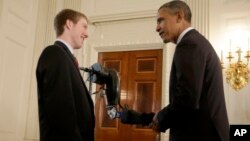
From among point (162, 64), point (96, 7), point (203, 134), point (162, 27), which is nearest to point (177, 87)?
point (203, 134)

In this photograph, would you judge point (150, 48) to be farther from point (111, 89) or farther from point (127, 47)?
point (111, 89)

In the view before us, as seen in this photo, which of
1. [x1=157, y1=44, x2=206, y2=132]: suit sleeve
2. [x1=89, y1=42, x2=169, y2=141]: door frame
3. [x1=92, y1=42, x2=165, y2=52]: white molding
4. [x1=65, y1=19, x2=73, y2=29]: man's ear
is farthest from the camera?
[x1=92, y1=42, x2=165, y2=52]: white molding

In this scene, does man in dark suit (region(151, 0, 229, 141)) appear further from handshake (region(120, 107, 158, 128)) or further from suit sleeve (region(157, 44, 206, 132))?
handshake (region(120, 107, 158, 128))

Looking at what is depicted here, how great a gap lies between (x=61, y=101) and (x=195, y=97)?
2.27 feet

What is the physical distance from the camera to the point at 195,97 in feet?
5.85

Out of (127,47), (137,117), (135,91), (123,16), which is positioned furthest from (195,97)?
(123,16)

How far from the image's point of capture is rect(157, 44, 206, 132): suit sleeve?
5.87 ft

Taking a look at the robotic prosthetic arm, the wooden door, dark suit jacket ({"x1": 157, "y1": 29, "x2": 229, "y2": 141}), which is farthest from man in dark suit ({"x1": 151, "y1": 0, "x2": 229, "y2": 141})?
the wooden door

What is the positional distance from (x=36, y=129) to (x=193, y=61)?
3.70 meters

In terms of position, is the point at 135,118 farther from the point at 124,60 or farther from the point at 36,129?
the point at 36,129

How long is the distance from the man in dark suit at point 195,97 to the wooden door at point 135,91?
2737 mm

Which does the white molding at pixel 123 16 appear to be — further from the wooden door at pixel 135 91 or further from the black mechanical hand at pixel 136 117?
the black mechanical hand at pixel 136 117

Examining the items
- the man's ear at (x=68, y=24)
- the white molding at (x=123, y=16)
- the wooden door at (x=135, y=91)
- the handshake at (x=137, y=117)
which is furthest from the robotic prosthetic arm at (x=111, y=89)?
the white molding at (x=123, y=16)

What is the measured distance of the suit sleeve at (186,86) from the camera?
1.79 metres
